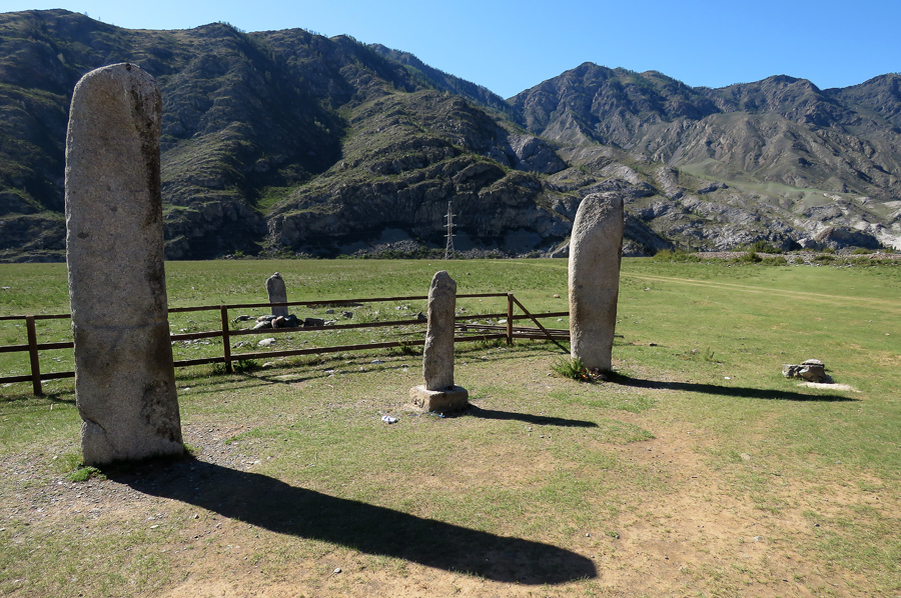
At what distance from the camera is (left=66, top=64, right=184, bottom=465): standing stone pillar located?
6.01 metres

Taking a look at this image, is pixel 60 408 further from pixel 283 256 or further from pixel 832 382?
pixel 283 256

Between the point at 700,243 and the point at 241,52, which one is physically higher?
the point at 241,52

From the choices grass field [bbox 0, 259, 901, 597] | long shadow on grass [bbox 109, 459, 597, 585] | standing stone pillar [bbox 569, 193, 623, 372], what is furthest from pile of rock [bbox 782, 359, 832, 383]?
long shadow on grass [bbox 109, 459, 597, 585]

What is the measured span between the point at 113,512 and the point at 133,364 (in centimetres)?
184

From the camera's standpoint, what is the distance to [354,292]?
3073 cm

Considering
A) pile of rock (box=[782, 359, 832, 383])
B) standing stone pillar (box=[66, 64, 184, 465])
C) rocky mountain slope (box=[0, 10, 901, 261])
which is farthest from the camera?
rocky mountain slope (box=[0, 10, 901, 261])

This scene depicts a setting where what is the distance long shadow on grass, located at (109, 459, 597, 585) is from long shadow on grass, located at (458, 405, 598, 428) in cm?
362

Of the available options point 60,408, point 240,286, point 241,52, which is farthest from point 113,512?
point 241,52

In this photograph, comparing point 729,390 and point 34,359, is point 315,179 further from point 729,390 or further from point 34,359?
point 729,390

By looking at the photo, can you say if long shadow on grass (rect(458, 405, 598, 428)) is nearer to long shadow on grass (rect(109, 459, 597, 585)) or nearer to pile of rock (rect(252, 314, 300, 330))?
long shadow on grass (rect(109, 459, 597, 585))

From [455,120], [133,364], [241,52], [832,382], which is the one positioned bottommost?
[832,382]

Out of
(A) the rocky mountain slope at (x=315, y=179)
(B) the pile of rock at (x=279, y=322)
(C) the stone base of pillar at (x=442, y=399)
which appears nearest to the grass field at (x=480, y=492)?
(C) the stone base of pillar at (x=442, y=399)

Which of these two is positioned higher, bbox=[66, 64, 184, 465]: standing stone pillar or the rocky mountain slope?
the rocky mountain slope

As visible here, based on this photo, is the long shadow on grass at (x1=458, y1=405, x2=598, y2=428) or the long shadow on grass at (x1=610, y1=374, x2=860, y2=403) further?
the long shadow on grass at (x1=610, y1=374, x2=860, y2=403)
